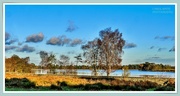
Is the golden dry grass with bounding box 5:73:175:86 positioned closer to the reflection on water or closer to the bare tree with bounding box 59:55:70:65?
the reflection on water

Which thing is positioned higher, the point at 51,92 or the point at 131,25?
the point at 131,25

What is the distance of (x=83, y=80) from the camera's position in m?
7.44

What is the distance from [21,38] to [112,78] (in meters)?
1.25

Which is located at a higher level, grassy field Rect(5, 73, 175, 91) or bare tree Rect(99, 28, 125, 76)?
bare tree Rect(99, 28, 125, 76)

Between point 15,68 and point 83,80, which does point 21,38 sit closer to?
point 15,68

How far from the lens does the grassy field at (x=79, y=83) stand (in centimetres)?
739

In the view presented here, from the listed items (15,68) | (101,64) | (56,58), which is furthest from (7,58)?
(101,64)

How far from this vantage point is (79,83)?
7.42m

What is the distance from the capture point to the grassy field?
739 centimetres

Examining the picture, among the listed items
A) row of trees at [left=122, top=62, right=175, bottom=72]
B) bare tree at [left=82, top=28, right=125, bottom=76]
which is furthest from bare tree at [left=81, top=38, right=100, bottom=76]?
row of trees at [left=122, top=62, right=175, bottom=72]

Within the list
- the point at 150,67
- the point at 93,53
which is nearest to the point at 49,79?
A: the point at 93,53

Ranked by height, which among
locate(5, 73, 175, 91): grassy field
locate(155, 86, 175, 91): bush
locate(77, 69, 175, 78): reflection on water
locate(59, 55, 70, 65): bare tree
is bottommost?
locate(155, 86, 175, 91): bush

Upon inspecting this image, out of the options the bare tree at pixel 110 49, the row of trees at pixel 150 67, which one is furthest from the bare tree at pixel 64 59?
the row of trees at pixel 150 67

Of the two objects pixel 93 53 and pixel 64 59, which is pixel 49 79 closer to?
pixel 64 59
